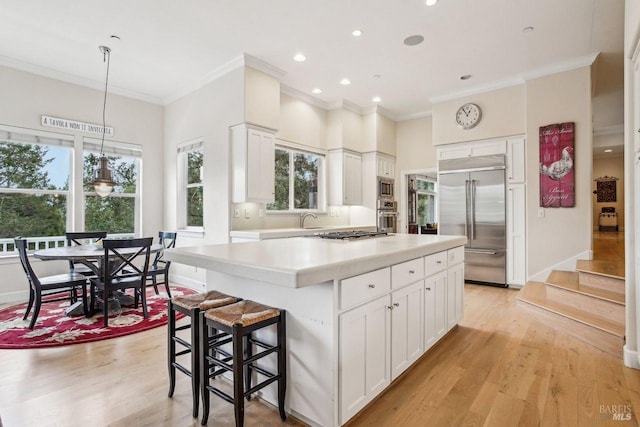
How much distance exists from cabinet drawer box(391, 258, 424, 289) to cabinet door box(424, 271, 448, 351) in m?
0.17

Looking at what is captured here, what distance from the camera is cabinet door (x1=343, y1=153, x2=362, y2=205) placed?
6.05 meters

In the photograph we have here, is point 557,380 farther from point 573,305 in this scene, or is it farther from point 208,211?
point 208,211

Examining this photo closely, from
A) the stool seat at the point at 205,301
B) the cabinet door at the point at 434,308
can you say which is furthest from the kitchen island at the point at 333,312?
the cabinet door at the point at 434,308

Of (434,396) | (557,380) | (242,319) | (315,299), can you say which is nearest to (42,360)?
(242,319)

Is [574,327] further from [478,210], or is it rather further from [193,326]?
[193,326]

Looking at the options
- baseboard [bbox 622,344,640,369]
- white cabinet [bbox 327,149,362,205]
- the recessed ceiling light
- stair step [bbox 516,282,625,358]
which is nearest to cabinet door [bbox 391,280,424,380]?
baseboard [bbox 622,344,640,369]

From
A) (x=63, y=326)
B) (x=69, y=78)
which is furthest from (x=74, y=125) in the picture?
(x=63, y=326)

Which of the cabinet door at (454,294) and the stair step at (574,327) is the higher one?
the cabinet door at (454,294)

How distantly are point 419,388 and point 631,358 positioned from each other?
1701mm

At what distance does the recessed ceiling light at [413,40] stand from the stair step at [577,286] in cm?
321

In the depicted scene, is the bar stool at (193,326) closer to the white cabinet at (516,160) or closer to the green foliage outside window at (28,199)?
the green foliage outside window at (28,199)

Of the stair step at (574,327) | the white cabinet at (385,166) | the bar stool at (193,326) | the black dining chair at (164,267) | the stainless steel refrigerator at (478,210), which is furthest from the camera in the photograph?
the white cabinet at (385,166)

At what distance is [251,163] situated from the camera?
4406 millimetres

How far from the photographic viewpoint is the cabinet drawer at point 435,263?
2.63 meters
